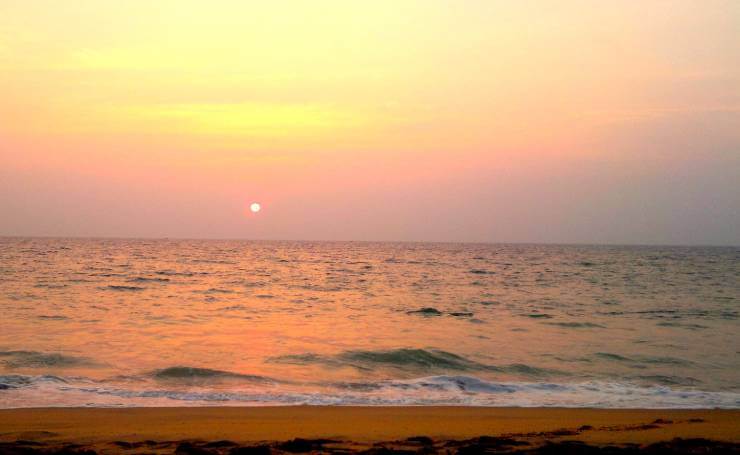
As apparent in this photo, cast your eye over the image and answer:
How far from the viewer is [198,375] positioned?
14148mm

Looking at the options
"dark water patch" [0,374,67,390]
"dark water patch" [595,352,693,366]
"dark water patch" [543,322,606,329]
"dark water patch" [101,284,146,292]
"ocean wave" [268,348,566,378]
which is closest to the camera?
"dark water patch" [0,374,67,390]

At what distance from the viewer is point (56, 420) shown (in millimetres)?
9586

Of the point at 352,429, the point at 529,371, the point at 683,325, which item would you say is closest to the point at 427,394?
the point at 529,371

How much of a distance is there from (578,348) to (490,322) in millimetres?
5714

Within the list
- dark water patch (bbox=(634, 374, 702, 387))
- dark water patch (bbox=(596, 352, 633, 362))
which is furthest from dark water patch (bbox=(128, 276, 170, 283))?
dark water patch (bbox=(634, 374, 702, 387))

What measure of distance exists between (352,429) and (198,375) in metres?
6.14

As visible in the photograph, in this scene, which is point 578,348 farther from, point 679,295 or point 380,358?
point 679,295

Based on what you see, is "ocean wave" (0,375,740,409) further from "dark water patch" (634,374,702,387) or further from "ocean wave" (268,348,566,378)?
"ocean wave" (268,348,566,378)

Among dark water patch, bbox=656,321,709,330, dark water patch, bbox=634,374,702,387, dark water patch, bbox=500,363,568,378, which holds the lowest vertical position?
dark water patch, bbox=500,363,568,378

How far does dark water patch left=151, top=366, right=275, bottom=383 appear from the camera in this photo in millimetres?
13812

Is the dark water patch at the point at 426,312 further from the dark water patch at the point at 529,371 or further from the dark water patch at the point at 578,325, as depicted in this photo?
the dark water patch at the point at 529,371

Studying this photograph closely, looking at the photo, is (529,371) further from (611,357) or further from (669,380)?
(611,357)

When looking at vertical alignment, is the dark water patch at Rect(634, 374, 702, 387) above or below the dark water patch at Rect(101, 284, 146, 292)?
below

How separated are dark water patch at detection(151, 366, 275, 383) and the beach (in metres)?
2.94
